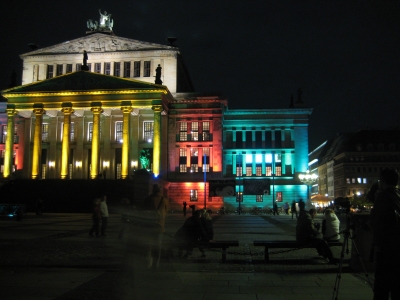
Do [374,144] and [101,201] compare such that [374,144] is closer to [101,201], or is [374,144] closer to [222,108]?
[222,108]

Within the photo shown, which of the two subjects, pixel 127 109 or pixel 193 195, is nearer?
pixel 127 109

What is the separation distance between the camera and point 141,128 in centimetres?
7119

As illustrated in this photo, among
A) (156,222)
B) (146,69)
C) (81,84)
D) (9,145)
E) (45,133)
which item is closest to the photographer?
(156,222)

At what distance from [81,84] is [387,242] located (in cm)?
6181

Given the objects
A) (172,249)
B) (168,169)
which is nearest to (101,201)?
(172,249)

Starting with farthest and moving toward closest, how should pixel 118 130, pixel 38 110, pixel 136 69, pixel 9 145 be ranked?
pixel 136 69
pixel 118 130
pixel 9 145
pixel 38 110

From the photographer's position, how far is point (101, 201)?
24.9 meters

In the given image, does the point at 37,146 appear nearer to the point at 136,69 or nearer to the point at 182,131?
the point at 136,69

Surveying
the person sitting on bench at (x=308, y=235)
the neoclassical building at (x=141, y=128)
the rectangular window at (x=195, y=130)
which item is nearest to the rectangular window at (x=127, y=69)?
the neoclassical building at (x=141, y=128)

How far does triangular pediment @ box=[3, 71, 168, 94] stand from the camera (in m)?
63.3

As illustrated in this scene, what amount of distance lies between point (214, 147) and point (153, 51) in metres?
18.1

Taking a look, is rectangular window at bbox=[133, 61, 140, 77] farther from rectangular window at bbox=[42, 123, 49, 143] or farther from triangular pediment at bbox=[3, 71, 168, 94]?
rectangular window at bbox=[42, 123, 49, 143]

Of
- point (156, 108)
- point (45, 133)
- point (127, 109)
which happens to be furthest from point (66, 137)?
point (156, 108)

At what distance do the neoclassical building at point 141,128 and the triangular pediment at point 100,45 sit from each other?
159 mm
